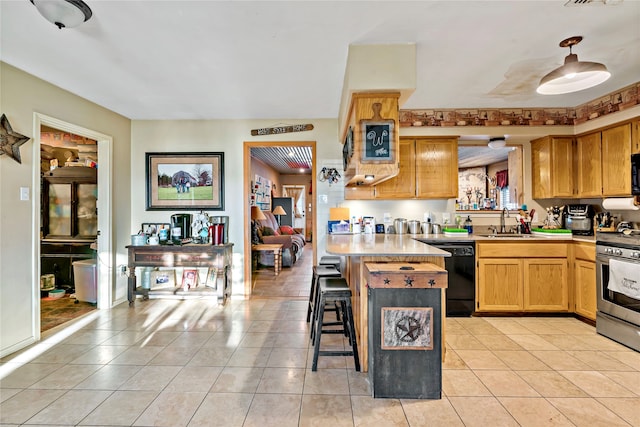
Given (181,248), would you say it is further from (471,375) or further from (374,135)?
(471,375)

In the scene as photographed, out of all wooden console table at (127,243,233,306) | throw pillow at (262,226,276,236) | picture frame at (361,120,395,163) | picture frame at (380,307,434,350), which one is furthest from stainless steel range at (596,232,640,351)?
throw pillow at (262,226,276,236)

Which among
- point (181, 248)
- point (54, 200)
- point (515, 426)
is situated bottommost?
point (515, 426)

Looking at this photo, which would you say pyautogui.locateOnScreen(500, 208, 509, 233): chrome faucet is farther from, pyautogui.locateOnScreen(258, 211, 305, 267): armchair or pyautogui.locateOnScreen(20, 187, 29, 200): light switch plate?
pyautogui.locateOnScreen(20, 187, 29, 200): light switch plate

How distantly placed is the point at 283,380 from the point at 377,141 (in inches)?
77.1

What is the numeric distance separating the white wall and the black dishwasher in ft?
6.26

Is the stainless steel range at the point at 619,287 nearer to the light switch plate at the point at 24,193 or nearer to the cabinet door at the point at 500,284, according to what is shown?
the cabinet door at the point at 500,284

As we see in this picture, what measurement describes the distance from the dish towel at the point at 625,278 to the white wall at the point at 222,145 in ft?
10.0

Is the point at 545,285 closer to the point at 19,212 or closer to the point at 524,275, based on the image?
the point at 524,275

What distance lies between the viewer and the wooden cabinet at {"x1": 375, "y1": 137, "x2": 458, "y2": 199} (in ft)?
12.8

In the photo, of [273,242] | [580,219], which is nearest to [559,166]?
[580,219]

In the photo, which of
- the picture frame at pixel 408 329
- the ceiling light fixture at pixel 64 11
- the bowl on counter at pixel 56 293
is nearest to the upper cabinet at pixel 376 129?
the picture frame at pixel 408 329

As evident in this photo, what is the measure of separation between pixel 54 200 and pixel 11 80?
7.32ft

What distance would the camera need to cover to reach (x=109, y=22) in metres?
2.09

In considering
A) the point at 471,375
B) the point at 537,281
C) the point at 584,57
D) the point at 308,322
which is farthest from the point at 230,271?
the point at 584,57
